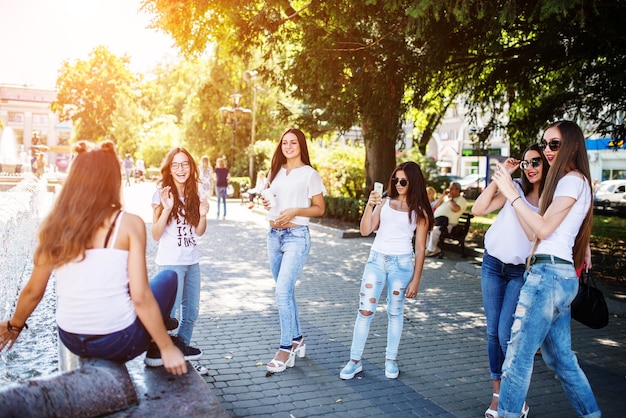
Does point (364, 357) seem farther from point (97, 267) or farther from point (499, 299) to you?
point (97, 267)

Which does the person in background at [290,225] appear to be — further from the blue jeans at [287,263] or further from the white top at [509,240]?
the white top at [509,240]

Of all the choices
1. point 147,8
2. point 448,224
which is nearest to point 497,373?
point 448,224

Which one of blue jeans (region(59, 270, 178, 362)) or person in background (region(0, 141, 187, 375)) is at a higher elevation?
person in background (region(0, 141, 187, 375))

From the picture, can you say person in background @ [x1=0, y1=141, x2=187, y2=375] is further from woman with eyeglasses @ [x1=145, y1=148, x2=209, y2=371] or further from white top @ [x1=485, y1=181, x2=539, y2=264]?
white top @ [x1=485, y1=181, x2=539, y2=264]

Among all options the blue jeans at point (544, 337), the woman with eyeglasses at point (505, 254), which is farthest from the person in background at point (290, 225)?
the blue jeans at point (544, 337)

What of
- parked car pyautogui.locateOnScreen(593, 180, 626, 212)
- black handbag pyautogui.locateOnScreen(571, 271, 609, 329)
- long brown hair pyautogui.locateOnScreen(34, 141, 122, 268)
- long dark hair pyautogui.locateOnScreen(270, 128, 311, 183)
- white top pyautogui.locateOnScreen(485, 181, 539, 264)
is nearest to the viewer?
long brown hair pyautogui.locateOnScreen(34, 141, 122, 268)

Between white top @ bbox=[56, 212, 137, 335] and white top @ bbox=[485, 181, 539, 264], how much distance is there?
100 inches

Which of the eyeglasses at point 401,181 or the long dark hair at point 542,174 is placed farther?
the eyeglasses at point 401,181

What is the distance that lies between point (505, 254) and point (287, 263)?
182 cm

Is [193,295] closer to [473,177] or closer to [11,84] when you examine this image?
[473,177]

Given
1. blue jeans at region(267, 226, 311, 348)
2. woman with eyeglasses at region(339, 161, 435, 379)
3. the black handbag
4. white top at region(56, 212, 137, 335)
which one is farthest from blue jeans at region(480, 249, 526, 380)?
white top at region(56, 212, 137, 335)

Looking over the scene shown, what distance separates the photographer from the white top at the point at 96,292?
9.36 feet

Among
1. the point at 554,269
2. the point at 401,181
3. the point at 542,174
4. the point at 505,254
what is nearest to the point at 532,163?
the point at 542,174

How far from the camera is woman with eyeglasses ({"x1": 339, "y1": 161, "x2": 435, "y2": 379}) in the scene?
4.86m
